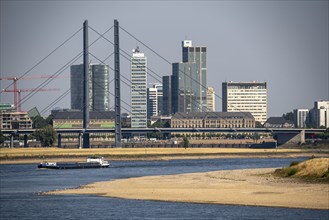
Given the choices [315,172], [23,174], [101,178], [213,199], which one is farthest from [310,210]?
[23,174]

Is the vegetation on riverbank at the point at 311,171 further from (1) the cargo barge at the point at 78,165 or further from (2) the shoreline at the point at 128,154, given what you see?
(2) the shoreline at the point at 128,154

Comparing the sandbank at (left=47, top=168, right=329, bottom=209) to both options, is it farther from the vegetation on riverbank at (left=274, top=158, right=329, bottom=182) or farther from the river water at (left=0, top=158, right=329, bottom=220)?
the river water at (left=0, top=158, right=329, bottom=220)

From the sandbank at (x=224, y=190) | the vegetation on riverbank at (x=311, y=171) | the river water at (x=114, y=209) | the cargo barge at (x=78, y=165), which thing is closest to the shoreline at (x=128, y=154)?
the cargo barge at (x=78, y=165)

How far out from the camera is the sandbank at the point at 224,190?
237ft

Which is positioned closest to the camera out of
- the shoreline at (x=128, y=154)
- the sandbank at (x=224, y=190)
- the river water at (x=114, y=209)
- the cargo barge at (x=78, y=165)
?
the river water at (x=114, y=209)

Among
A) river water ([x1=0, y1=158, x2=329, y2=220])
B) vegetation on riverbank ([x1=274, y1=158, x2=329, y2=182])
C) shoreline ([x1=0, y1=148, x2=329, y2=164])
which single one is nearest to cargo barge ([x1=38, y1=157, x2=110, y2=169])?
shoreline ([x1=0, y1=148, x2=329, y2=164])

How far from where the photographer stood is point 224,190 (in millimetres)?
82125

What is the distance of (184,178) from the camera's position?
329 feet

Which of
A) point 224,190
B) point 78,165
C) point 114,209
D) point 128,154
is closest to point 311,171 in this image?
point 224,190

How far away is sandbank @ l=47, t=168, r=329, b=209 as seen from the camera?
72.2m

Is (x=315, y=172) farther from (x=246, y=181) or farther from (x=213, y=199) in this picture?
(x=213, y=199)

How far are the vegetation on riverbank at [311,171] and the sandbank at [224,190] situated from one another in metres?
1.40

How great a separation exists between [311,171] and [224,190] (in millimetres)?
11077

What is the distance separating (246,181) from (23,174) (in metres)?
40.5
